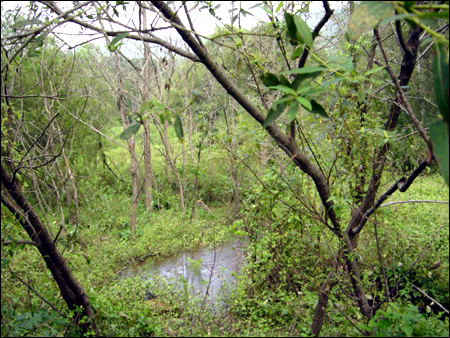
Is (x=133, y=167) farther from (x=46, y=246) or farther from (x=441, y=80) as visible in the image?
(x=441, y=80)

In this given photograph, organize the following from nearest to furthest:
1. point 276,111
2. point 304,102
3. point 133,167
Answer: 1. point 304,102
2. point 276,111
3. point 133,167

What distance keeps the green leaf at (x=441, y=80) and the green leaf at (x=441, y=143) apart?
2cm

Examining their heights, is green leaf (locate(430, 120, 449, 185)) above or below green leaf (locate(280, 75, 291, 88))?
below

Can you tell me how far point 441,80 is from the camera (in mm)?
683

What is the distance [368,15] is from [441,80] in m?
0.22

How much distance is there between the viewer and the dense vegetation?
4.39 ft

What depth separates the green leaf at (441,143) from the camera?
641 mm

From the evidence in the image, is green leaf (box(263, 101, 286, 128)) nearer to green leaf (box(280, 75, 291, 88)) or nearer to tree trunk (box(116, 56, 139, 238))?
green leaf (box(280, 75, 291, 88))

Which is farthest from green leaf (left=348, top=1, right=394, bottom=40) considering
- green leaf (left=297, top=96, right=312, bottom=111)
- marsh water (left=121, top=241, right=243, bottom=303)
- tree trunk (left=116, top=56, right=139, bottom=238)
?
tree trunk (left=116, top=56, right=139, bottom=238)

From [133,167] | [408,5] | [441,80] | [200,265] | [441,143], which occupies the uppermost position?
[408,5]

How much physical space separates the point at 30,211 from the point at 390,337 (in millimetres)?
2027

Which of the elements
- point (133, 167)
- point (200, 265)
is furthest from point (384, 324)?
point (133, 167)

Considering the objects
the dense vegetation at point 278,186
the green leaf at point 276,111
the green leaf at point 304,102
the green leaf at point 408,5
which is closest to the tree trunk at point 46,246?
the dense vegetation at point 278,186

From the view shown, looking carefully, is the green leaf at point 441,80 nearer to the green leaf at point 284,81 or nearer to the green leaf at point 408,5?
the green leaf at point 408,5
